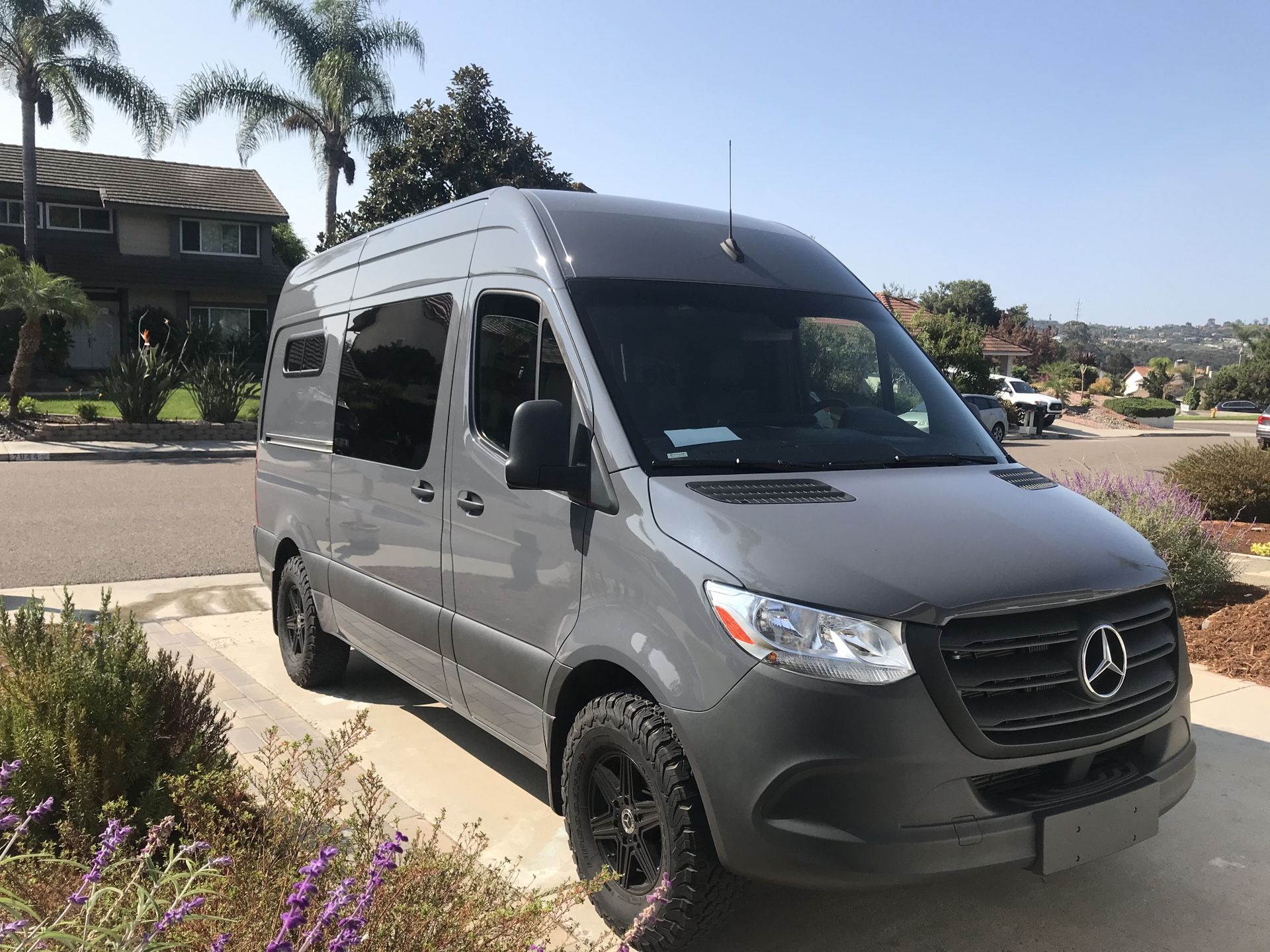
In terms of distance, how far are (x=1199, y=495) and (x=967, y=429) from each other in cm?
862

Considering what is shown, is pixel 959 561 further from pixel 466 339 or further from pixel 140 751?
pixel 140 751

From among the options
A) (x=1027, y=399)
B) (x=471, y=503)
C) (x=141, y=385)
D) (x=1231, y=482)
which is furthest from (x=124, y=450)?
(x=1027, y=399)

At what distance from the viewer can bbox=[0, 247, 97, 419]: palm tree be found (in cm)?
2189

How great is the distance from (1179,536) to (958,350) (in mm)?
26696

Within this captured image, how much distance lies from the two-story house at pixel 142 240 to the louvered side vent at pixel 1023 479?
35.9 meters

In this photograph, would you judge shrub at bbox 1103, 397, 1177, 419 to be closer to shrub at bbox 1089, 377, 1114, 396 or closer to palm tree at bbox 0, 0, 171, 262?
shrub at bbox 1089, 377, 1114, 396

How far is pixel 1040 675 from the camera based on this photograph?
9.57 ft

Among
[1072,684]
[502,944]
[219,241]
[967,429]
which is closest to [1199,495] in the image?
[967,429]

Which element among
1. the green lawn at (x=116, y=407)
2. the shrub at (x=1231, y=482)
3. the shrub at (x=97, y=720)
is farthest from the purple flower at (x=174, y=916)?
the green lawn at (x=116, y=407)

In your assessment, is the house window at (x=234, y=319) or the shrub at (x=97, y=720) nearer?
the shrub at (x=97, y=720)

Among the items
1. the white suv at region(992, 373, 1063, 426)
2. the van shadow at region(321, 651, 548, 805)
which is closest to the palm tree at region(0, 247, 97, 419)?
the van shadow at region(321, 651, 548, 805)

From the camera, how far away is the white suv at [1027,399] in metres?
36.2

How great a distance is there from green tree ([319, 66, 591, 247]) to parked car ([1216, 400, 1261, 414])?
55.9 m

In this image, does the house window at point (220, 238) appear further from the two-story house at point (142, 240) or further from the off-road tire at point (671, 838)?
the off-road tire at point (671, 838)
